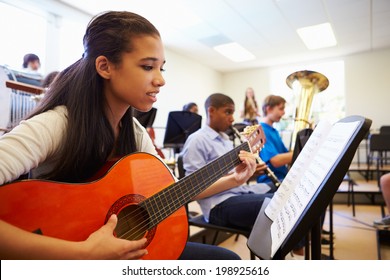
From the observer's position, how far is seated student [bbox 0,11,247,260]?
59 centimetres

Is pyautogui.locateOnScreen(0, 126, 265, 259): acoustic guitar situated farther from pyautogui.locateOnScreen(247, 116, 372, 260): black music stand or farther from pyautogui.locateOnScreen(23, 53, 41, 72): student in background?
pyautogui.locateOnScreen(23, 53, 41, 72): student in background

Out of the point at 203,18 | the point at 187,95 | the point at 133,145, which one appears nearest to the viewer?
the point at 133,145

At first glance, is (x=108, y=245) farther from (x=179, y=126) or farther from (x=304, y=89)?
(x=179, y=126)

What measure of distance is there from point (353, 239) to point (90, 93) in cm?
252

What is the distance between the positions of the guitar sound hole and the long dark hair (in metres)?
0.16

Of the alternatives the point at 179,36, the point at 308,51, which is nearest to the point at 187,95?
the point at 179,36

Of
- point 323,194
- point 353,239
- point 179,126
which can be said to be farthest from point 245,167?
point 179,126

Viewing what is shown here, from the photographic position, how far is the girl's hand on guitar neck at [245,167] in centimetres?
111

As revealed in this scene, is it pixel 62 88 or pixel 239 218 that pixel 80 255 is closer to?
pixel 62 88

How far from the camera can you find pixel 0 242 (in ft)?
1.61

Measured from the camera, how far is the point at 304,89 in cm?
162

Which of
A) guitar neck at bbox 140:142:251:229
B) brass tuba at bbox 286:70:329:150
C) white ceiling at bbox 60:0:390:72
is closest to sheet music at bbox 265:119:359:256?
guitar neck at bbox 140:142:251:229

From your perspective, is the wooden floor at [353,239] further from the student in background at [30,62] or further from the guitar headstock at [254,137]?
the student in background at [30,62]
